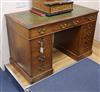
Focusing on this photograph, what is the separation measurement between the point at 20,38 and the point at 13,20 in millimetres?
210

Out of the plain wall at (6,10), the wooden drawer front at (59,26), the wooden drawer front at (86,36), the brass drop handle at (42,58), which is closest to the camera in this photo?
the wooden drawer front at (59,26)

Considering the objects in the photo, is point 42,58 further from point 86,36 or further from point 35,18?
point 86,36

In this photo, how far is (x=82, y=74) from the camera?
2205mm

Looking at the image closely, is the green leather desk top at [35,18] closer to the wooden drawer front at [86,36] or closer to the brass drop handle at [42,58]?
the wooden drawer front at [86,36]

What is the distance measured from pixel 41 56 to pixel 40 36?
24 cm

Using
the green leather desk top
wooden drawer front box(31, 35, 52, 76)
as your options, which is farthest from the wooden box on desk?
wooden drawer front box(31, 35, 52, 76)

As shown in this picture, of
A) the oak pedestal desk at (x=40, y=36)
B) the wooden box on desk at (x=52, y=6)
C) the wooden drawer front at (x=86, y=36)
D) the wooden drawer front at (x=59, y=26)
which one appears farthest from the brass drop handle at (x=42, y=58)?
the wooden drawer front at (x=86, y=36)

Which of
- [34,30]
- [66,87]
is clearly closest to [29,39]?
[34,30]

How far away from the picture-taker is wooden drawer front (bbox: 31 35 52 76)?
1.86 metres

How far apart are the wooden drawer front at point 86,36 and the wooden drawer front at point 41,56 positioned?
570 millimetres

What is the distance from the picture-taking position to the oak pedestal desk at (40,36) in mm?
1830

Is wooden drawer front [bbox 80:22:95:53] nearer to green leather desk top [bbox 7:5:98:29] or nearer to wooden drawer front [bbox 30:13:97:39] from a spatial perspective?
wooden drawer front [bbox 30:13:97:39]

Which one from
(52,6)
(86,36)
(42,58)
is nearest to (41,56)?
(42,58)

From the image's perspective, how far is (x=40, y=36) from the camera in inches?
72.7
